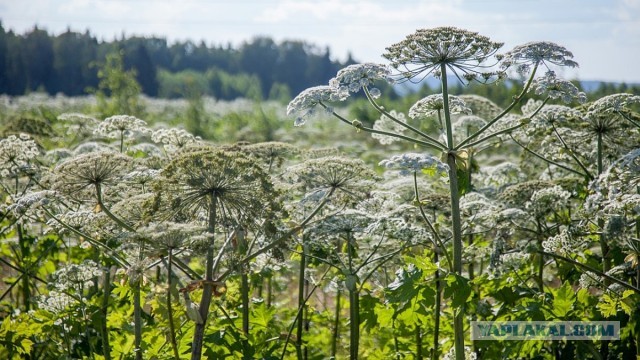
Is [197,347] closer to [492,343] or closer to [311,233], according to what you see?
[311,233]

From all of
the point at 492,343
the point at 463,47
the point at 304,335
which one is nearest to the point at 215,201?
the point at 463,47

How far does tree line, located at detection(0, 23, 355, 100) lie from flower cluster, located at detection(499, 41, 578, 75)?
2176 centimetres

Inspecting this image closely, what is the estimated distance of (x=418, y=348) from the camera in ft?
21.5

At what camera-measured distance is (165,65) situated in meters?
123

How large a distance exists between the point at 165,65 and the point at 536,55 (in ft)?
405

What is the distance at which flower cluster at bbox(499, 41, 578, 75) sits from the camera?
514 centimetres

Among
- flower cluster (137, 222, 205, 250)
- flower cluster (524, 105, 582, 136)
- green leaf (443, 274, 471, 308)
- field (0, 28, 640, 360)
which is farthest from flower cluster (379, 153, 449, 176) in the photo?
flower cluster (524, 105, 582, 136)

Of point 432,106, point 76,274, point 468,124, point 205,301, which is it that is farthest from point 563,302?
point 76,274

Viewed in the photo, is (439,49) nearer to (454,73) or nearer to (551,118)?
(454,73)

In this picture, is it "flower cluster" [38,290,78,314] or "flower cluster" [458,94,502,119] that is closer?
"flower cluster" [38,290,78,314]

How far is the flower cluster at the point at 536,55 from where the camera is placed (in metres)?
5.14

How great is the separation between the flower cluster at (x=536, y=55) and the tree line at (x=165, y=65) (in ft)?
71.4

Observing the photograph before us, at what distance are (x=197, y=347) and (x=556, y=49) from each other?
3629 millimetres

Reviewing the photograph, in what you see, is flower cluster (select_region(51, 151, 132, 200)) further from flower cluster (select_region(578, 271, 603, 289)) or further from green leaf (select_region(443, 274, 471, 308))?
flower cluster (select_region(578, 271, 603, 289))
